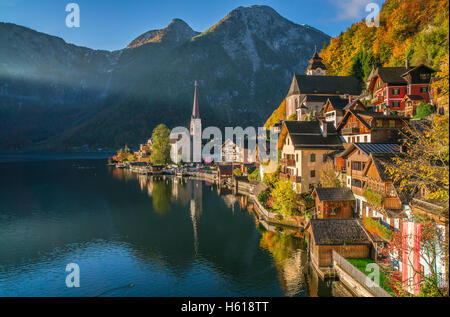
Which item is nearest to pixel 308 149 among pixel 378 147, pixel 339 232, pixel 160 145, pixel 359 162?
pixel 359 162

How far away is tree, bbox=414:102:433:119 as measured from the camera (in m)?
47.7

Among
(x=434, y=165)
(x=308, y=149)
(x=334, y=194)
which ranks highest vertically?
(x=308, y=149)

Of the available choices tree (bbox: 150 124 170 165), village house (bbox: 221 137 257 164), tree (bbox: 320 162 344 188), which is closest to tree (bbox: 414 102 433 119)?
tree (bbox: 320 162 344 188)

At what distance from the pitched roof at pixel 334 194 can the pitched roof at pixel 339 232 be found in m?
7.90

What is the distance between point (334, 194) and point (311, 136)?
1240 centimetres

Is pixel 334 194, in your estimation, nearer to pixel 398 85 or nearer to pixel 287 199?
pixel 287 199

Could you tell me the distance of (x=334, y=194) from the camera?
125ft

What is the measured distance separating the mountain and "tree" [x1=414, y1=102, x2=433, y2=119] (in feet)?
34.1

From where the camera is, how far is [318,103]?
Answer: 80.7m

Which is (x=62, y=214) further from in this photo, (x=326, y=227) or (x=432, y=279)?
(x=432, y=279)

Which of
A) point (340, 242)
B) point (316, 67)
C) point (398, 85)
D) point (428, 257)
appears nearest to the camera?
point (428, 257)

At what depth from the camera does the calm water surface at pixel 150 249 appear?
28047mm

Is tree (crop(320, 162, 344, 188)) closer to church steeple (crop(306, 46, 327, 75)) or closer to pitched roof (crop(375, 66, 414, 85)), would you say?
pitched roof (crop(375, 66, 414, 85))
